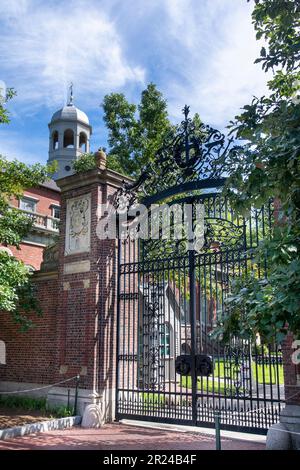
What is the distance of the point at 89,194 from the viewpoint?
34.2 ft

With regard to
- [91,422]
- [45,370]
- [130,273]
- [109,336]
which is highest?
[130,273]

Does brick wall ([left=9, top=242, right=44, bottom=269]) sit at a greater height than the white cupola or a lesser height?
lesser

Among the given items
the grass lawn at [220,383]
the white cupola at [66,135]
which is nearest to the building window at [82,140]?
the white cupola at [66,135]

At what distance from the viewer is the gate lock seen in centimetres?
835

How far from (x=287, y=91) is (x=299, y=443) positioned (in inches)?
194

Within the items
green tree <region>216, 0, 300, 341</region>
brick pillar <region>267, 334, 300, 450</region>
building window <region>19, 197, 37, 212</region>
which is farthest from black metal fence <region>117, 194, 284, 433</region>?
building window <region>19, 197, 37, 212</region>

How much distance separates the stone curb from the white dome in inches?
1383

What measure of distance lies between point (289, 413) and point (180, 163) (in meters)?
5.29

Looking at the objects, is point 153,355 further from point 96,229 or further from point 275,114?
point 275,114

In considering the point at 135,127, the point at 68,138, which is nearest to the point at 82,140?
the point at 68,138

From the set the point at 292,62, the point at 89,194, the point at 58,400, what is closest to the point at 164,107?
the point at 89,194

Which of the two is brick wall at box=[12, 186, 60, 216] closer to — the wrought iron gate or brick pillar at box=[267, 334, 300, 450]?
the wrought iron gate

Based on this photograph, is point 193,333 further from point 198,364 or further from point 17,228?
point 17,228

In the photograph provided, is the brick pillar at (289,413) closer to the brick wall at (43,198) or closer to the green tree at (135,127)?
the green tree at (135,127)
